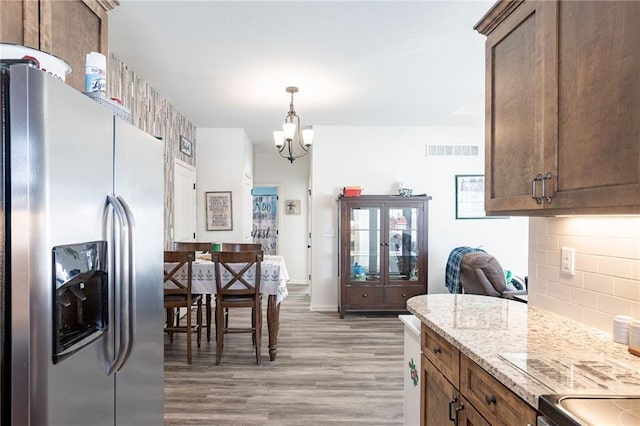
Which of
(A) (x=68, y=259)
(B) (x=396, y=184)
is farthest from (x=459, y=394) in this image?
(B) (x=396, y=184)

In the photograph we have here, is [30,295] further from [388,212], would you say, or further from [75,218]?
[388,212]

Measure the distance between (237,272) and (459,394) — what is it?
237 cm

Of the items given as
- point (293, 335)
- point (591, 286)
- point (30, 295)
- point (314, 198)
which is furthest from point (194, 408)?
point (314, 198)

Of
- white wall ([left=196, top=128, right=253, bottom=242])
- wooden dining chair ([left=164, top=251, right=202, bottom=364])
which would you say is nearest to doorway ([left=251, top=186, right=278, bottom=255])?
white wall ([left=196, top=128, right=253, bottom=242])

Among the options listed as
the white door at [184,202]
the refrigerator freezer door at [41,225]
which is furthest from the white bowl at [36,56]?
the white door at [184,202]

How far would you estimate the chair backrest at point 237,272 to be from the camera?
3.27 meters

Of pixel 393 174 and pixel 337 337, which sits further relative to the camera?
pixel 393 174

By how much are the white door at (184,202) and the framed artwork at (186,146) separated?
0.17 m

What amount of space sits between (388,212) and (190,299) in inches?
106

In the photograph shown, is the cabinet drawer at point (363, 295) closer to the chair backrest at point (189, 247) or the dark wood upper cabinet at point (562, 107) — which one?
the chair backrest at point (189, 247)

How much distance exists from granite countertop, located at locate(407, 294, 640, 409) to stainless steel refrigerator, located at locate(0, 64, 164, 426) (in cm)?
120

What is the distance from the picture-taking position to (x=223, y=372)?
10.5ft

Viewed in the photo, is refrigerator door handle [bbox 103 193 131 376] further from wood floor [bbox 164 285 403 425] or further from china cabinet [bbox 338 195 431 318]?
china cabinet [bbox 338 195 431 318]

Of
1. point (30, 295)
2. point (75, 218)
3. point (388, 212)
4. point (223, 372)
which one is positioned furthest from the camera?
point (388, 212)
